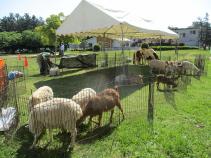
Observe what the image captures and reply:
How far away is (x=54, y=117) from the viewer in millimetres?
5637

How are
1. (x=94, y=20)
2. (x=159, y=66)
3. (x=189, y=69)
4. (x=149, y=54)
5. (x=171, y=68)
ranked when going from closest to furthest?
(x=94, y=20) → (x=171, y=68) → (x=159, y=66) → (x=189, y=69) → (x=149, y=54)

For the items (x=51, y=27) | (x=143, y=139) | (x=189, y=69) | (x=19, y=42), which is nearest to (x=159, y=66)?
(x=189, y=69)

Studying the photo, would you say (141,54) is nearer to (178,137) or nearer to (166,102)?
(166,102)

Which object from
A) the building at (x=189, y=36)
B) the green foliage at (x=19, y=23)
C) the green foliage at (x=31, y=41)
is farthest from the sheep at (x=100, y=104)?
the green foliage at (x=19, y=23)

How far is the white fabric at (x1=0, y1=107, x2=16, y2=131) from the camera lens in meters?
6.57

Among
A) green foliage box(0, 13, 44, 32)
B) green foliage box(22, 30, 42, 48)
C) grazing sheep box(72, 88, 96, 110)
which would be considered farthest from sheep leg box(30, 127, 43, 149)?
green foliage box(0, 13, 44, 32)

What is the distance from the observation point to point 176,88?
11.9 m

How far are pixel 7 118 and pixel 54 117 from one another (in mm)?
1846

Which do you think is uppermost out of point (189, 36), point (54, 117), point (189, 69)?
point (189, 36)

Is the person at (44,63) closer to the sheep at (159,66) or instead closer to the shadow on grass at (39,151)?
the sheep at (159,66)

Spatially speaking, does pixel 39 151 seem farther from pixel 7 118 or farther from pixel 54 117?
pixel 7 118

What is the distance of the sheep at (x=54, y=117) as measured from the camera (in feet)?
18.5

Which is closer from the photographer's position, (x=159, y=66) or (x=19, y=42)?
(x=159, y=66)

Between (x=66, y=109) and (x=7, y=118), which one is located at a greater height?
(x=66, y=109)
